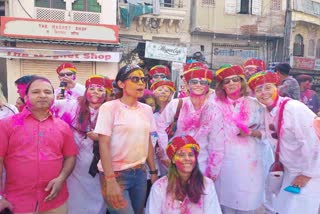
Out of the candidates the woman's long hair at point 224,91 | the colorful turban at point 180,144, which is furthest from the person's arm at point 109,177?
the woman's long hair at point 224,91

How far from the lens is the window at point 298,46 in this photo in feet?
72.2

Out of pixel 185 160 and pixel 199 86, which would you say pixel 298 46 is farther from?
pixel 185 160

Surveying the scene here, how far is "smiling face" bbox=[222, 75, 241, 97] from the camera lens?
371 cm

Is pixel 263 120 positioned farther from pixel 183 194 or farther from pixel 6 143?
pixel 6 143

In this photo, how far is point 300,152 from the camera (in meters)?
3.38

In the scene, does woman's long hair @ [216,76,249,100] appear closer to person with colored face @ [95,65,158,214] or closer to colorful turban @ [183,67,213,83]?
colorful turban @ [183,67,213,83]

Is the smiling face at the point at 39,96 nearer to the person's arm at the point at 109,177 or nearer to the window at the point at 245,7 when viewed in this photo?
the person's arm at the point at 109,177

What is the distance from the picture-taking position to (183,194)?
319 centimetres

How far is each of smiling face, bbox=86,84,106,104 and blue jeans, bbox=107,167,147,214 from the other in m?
1.10

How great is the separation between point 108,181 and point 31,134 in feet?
2.43

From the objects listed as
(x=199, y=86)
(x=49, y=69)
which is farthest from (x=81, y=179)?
(x=49, y=69)

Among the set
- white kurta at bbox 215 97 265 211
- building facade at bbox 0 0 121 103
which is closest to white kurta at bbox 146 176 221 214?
white kurta at bbox 215 97 265 211

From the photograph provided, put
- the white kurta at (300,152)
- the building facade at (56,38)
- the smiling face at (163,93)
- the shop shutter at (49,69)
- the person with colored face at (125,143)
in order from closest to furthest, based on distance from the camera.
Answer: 1. the person with colored face at (125,143)
2. the white kurta at (300,152)
3. the smiling face at (163,93)
4. the building facade at (56,38)
5. the shop shutter at (49,69)

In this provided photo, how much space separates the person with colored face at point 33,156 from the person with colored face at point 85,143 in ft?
2.34
